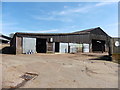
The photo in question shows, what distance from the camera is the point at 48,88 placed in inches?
155

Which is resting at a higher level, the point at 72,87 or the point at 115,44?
the point at 115,44

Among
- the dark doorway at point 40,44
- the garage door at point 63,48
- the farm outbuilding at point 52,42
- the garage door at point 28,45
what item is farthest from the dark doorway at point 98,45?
the garage door at point 28,45

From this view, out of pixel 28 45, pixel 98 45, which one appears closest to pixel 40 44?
pixel 28 45

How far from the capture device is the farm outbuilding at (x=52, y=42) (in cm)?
1919

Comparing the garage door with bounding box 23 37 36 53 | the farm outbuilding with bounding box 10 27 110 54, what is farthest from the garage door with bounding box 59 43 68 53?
the garage door with bounding box 23 37 36 53

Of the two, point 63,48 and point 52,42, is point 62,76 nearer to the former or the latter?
point 52,42

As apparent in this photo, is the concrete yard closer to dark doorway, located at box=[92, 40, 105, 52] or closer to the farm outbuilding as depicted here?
the farm outbuilding

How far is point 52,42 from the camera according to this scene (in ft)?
71.5

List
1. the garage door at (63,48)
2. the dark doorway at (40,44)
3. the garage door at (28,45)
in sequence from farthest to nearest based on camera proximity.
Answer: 1. the dark doorway at (40,44)
2. the garage door at (63,48)
3. the garage door at (28,45)

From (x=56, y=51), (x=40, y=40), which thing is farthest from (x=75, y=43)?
(x=40, y=40)

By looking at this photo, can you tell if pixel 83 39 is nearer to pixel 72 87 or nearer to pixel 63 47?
pixel 63 47

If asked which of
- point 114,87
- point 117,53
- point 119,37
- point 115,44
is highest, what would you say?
point 119,37

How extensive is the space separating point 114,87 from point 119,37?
29.5 feet

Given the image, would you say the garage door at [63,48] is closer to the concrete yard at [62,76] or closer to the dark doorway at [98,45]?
the dark doorway at [98,45]
